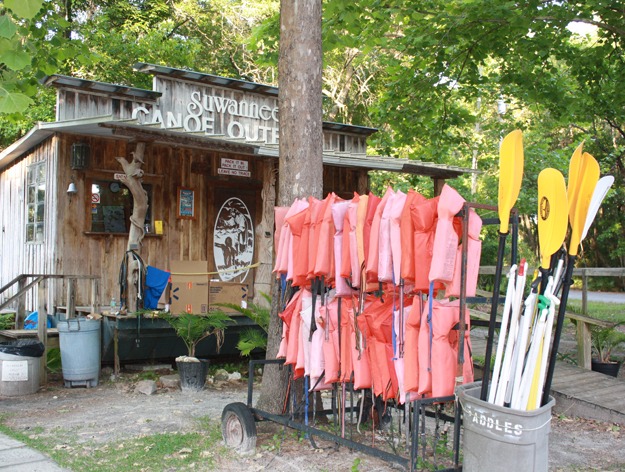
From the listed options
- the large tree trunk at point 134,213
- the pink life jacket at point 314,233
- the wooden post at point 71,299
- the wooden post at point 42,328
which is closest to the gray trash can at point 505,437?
the pink life jacket at point 314,233

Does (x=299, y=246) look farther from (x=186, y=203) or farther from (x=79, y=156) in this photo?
(x=186, y=203)

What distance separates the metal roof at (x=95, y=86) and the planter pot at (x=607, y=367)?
8.27 metres

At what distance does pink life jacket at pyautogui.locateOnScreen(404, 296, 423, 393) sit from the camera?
→ 4375 millimetres

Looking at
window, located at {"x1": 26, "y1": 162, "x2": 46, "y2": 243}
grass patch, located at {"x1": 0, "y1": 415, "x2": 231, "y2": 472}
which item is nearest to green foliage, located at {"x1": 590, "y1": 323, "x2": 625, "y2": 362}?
grass patch, located at {"x1": 0, "y1": 415, "x2": 231, "y2": 472}

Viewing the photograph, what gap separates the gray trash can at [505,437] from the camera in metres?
3.57

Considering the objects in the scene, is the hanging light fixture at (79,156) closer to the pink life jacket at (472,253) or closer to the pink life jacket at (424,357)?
the pink life jacket at (424,357)

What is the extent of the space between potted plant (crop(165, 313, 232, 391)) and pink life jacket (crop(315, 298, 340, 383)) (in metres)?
4.11

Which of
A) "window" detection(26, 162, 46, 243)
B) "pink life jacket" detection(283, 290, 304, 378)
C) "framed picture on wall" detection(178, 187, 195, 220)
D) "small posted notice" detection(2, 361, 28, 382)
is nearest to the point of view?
"pink life jacket" detection(283, 290, 304, 378)

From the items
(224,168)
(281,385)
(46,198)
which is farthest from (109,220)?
(281,385)

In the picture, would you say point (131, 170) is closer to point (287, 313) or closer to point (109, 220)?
point (109, 220)

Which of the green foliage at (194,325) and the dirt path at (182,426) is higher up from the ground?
the green foliage at (194,325)

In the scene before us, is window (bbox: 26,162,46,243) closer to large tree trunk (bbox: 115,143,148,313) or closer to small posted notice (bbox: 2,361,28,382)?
large tree trunk (bbox: 115,143,148,313)

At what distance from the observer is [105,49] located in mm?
18891

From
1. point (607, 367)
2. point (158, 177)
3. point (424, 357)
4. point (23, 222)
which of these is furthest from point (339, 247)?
point (23, 222)
